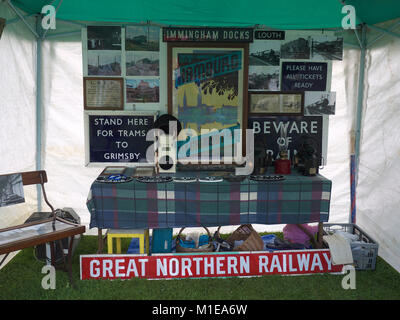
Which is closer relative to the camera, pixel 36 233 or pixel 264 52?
pixel 36 233

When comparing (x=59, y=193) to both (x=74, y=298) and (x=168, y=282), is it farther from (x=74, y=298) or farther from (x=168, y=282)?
(x=168, y=282)

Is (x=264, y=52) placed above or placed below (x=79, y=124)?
above

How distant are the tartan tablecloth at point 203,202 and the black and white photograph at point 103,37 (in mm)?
1507

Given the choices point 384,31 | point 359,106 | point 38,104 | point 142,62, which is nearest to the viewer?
point 384,31

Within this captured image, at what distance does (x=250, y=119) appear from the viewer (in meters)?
4.22

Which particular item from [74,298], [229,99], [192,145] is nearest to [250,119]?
[229,99]

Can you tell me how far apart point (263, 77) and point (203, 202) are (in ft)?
5.26

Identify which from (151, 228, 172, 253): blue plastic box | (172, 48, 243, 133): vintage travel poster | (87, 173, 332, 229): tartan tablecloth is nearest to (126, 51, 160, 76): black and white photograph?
(172, 48, 243, 133): vintage travel poster

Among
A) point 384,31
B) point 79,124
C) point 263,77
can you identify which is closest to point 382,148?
point 384,31

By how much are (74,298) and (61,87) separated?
7.84ft

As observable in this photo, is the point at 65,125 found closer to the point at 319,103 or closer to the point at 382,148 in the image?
the point at 319,103

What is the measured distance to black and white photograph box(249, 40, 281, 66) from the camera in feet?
13.5

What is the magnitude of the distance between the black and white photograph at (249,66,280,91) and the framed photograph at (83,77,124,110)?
1438mm

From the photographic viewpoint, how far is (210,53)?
4043 mm
